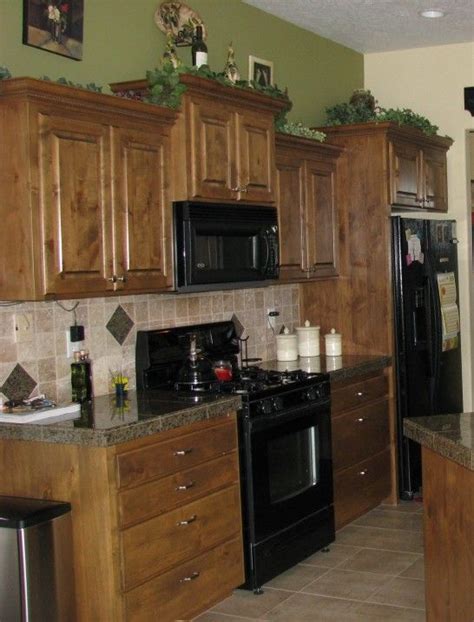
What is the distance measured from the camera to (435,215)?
6.61 metres

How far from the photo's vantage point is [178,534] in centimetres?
374

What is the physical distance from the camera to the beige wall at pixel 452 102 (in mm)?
6418

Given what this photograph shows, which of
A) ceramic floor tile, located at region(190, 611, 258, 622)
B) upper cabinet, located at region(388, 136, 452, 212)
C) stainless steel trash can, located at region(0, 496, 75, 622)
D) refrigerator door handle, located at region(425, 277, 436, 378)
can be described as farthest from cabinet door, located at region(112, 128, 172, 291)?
refrigerator door handle, located at region(425, 277, 436, 378)

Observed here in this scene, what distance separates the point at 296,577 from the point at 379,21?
130 inches

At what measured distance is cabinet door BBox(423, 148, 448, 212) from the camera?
6.18 metres

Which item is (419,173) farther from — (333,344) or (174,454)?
(174,454)

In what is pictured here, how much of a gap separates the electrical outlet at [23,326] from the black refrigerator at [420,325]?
248cm

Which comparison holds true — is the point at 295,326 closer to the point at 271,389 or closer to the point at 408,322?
the point at 408,322

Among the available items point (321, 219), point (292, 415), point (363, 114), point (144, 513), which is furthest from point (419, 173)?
point (144, 513)

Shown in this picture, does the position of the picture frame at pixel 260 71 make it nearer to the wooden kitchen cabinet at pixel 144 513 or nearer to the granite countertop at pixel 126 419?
the granite countertop at pixel 126 419

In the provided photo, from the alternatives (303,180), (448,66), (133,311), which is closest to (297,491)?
(133,311)

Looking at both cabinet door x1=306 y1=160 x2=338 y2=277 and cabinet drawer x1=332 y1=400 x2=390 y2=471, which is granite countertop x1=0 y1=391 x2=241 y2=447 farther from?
cabinet door x1=306 y1=160 x2=338 y2=277

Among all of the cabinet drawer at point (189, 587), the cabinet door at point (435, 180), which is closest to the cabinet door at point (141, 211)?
the cabinet drawer at point (189, 587)

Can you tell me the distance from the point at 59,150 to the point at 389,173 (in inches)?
103
